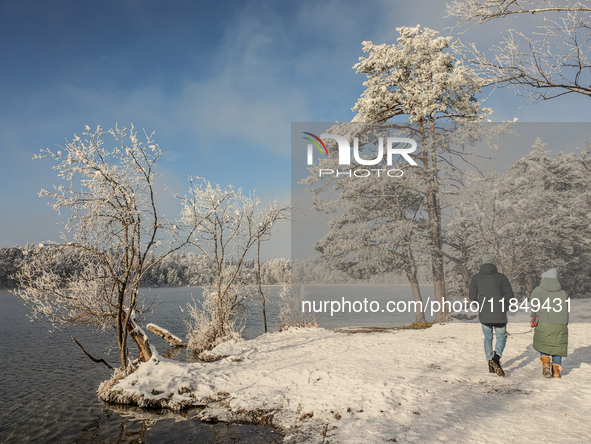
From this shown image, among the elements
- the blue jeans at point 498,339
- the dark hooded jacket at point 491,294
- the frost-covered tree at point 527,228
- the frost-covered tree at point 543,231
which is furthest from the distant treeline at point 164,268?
the frost-covered tree at point 543,231

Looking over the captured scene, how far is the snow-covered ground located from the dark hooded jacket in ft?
3.61

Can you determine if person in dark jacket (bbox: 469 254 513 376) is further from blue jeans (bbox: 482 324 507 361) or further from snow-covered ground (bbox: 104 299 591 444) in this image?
snow-covered ground (bbox: 104 299 591 444)

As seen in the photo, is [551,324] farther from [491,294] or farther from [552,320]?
[491,294]

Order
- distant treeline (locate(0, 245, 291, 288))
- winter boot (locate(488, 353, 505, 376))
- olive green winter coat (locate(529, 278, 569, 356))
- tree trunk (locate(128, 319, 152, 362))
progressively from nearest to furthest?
olive green winter coat (locate(529, 278, 569, 356)) < winter boot (locate(488, 353, 505, 376)) < distant treeline (locate(0, 245, 291, 288)) < tree trunk (locate(128, 319, 152, 362))

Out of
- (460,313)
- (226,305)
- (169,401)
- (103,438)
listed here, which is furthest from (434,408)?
(460,313)

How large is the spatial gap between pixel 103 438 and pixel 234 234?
849 centimetres

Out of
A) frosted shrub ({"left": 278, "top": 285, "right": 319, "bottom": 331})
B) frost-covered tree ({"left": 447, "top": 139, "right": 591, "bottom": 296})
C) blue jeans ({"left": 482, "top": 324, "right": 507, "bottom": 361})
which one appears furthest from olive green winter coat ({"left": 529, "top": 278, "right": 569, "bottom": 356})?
frosted shrub ({"left": 278, "top": 285, "right": 319, "bottom": 331})

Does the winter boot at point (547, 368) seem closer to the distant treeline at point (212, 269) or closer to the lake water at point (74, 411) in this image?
the lake water at point (74, 411)

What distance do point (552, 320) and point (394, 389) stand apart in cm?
303

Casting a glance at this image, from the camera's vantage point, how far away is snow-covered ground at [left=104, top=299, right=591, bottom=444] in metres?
4.60

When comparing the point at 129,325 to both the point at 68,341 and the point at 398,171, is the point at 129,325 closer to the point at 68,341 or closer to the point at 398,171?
the point at 68,341

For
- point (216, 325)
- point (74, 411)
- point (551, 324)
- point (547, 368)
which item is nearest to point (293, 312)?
point (216, 325)

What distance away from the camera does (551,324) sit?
6121 mm

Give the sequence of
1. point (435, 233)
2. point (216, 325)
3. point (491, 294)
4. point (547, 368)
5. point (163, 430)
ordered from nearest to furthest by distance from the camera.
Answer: point (163, 430) < point (547, 368) < point (491, 294) < point (216, 325) < point (435, 233)
